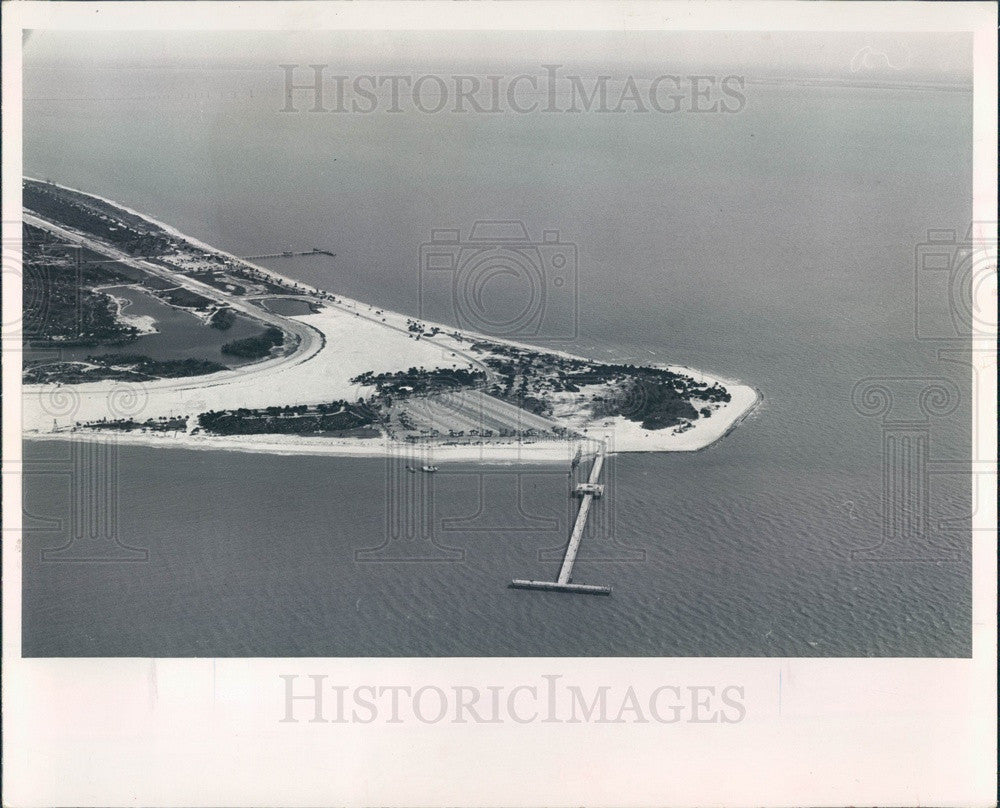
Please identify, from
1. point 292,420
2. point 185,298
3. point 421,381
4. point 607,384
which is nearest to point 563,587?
point 607,384

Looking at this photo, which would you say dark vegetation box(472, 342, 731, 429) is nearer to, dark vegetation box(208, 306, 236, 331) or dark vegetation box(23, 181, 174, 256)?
dark vegetation box(208, 306, 236, 331)

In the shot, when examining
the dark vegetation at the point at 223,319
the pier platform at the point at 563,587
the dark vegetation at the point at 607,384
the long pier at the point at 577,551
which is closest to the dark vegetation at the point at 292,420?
the dark vegetation at the point at 607,384

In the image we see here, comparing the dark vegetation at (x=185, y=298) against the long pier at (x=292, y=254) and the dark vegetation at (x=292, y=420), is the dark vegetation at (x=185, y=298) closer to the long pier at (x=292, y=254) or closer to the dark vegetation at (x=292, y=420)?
the long pier at (x=292, y=254)

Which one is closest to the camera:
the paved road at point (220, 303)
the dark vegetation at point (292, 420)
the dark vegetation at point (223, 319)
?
the dark vegetation at point (292, 420)

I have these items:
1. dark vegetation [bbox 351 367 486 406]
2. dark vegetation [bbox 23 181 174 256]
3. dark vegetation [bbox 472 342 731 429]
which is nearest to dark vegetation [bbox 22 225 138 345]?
dark vegetation [bbox 23 181 174 256]

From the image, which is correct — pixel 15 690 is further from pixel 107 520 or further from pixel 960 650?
pixel 960 650

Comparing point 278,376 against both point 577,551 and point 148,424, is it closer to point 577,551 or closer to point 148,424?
point 148,424
